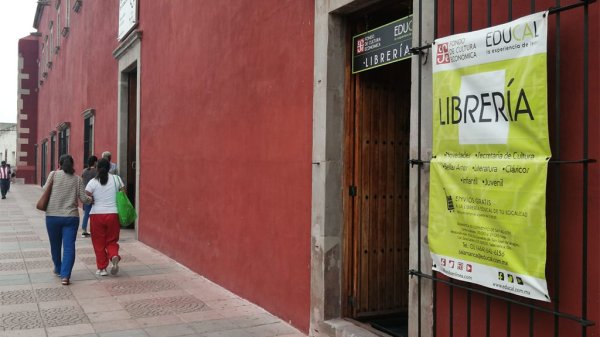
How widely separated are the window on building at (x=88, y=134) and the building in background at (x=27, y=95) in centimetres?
2148

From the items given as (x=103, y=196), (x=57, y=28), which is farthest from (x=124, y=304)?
(x=57, y=28)

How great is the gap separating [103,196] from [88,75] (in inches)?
429

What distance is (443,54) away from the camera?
3547mm

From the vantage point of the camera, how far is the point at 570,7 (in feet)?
9.20

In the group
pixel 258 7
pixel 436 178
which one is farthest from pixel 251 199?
pixel 436 178

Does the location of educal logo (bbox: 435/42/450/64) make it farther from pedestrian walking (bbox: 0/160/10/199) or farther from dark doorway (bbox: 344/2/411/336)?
pedestrian walking (bbox: 0/160/10/199)

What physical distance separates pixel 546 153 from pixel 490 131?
38cm

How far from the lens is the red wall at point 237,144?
5.42 metres

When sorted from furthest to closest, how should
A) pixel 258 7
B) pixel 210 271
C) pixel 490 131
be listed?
1. pixel 210 271
2. pixel 258 7
3. pixel 490 131

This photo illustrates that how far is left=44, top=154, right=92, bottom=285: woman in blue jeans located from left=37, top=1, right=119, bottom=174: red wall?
254 inches

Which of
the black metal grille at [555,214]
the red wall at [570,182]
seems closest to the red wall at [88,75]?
the black metal grille at [555,214]

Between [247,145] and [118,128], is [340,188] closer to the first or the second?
[247,145]

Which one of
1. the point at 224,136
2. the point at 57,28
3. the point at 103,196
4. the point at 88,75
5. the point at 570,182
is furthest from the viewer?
the point at 57,28

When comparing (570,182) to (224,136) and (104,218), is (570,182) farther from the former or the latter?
(104,218)
